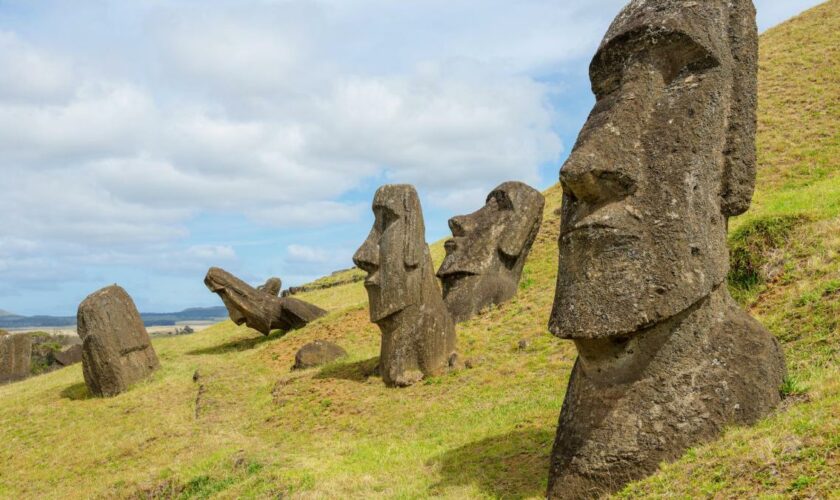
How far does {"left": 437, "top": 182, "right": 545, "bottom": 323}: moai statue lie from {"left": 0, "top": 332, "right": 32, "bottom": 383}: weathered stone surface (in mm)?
18578

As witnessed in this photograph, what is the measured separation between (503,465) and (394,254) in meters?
7.21

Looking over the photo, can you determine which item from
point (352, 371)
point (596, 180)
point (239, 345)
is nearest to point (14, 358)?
point (239, 345)

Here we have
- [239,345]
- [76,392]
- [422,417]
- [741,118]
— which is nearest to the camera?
[741,118]

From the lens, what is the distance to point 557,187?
3825 centimetres

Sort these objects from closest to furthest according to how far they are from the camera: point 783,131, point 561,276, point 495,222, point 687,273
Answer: point 687,273 < point 561,276 < point 495,222 < point 783,131

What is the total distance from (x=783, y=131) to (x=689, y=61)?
23.3 m

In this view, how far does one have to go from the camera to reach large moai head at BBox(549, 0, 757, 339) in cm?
675

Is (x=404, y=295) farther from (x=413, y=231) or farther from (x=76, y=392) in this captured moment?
(x=76, y=392)

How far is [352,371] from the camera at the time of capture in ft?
54.8

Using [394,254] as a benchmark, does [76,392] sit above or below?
below

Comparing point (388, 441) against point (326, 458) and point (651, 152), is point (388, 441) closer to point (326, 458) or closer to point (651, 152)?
point (326, 458)

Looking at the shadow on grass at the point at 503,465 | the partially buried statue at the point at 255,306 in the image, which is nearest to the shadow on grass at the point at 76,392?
the partially buried statue at the point at 255,306

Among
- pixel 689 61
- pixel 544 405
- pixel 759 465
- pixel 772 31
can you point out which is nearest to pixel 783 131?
pixel 772 31

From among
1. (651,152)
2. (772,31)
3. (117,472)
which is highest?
(772,31)
